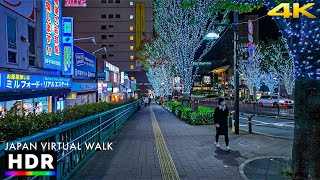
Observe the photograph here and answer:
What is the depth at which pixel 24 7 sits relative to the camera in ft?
49.7


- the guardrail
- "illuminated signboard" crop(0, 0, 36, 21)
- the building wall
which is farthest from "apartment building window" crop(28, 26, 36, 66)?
the building wall

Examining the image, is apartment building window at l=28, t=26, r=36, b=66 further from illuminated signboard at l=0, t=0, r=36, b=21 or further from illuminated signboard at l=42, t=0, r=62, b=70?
illuminated signboard at l=0, t=0, r=36, b=21

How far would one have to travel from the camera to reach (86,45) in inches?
3108

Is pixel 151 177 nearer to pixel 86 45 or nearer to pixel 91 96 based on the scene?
pixel 91 96

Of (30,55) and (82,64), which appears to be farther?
(82,64)

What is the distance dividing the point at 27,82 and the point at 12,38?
231 cm

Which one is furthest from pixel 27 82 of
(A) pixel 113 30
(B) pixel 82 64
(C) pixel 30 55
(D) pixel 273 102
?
(A) pixel 113 30

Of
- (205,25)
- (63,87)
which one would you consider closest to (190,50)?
(205,25)

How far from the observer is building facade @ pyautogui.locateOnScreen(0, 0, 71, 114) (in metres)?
12.7

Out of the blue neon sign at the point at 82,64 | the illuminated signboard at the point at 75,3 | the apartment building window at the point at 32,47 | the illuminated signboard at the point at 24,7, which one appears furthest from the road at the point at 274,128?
the illuminated signboard at the point at 75,3

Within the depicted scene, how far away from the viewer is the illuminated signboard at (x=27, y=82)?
12.0 m

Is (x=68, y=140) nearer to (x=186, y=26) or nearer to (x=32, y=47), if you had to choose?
(x=32, y=47)

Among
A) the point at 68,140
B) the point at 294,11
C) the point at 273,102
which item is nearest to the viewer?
the point at 294,11

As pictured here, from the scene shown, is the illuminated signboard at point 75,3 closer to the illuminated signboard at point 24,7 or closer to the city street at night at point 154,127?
the city street at night at point 154,127
